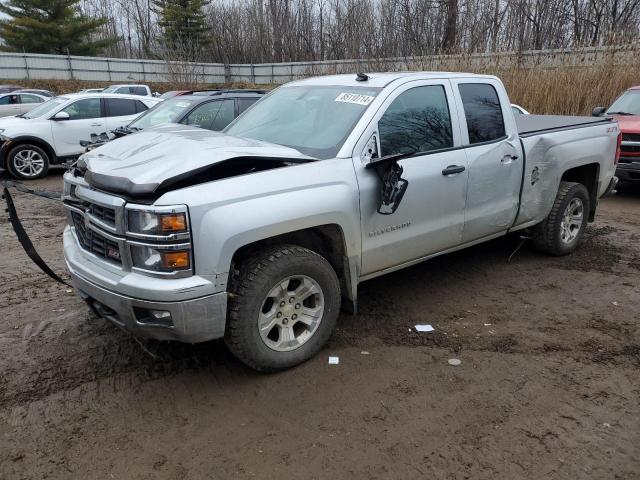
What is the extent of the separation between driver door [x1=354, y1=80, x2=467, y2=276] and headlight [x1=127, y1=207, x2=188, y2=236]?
132 cm

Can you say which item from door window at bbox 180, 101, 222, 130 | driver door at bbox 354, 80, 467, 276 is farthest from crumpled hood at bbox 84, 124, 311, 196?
door window at bbox 180, 101, 222, 130

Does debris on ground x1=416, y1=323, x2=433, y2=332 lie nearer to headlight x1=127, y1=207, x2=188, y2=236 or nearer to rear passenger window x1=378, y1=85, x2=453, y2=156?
rear passenger window x1=378, y1=85, x2=453, y2=156

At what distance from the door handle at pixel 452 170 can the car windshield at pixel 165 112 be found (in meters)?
5.73

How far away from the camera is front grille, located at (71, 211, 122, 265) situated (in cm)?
312

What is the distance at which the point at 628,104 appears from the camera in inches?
404

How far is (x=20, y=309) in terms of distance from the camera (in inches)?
178

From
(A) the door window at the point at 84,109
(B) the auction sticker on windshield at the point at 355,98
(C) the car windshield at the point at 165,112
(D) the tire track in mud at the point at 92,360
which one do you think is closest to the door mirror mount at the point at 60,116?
(A) the door window at the point at 84,109

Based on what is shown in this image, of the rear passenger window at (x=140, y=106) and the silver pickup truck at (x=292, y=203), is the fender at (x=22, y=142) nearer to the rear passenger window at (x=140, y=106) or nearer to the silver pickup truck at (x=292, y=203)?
the rear passenger window at (x=140, y=106)

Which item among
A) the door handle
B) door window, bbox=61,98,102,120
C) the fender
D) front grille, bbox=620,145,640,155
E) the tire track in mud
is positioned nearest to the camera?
the tire track in mud

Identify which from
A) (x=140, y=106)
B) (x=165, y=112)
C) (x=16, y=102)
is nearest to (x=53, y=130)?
(x=140, y=106)

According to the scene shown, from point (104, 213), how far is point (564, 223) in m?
4.86

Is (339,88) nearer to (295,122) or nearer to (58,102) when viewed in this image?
(295,122)

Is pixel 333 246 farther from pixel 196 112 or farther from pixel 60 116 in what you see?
pixel 60 116

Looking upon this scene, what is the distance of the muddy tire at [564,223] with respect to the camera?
18.2 ft
